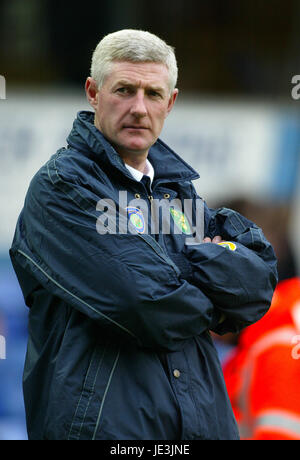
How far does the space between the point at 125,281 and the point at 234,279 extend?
1.32ft

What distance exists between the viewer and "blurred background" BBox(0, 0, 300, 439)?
6.28 metres

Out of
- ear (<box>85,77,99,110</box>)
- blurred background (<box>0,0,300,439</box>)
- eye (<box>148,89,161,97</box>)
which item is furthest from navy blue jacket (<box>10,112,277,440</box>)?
blurred background (<box>0,0,300,439</box>)

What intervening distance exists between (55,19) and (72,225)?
7684mm

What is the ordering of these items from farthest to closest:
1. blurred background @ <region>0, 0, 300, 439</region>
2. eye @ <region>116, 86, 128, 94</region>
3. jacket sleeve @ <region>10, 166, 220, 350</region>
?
blurred background @ <region>0, 0, 300, 439</region> < eye @ <region>116, 86, 128, 94</region> < jacket sleeve @ <region>10, 166, 220, 350</region>

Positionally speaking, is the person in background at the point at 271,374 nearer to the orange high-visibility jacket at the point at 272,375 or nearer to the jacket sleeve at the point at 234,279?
the orange high-visibility jacket at the point at 272,375

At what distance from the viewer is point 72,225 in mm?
2551

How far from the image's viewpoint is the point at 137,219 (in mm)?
2697

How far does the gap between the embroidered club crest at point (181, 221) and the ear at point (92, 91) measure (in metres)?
0.48

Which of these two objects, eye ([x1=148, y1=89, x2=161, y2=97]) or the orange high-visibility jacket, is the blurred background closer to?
the orange high-visibility jacket

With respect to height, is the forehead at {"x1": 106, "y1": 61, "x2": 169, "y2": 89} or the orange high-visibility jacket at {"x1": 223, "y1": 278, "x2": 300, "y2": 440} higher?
the forehead at {"x1": 106, "y1": 61, "x2": 169, "y2": 89}

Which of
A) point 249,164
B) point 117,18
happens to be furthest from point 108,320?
point 117,18

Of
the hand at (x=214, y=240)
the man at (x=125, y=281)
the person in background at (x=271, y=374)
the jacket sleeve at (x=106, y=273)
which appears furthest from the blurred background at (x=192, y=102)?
the jacket sleeve at (x=106, y=273)

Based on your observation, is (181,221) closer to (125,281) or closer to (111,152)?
(111,152)

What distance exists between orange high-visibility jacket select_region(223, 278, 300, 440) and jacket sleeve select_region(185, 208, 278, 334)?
446 millimetres
